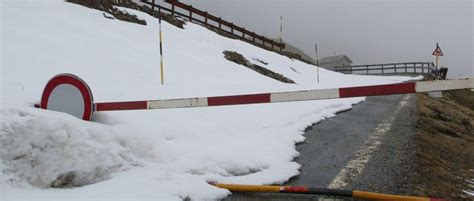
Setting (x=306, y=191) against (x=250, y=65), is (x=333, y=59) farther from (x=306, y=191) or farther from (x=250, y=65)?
(x=306, y=191)

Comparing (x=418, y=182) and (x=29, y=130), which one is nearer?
(x=29, y=130)

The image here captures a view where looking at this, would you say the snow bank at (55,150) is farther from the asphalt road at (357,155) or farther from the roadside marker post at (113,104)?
the asphalt road at (357,155)

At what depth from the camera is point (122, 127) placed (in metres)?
5.07

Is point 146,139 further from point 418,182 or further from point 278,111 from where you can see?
point 278,111

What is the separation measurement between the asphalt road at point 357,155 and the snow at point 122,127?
0.27m

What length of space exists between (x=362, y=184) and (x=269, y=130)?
109 inches

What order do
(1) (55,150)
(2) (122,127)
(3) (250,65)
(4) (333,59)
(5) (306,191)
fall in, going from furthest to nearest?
1. (4) (333,59)
2. (3) (250,65)
3. (2) (122,127)
4. (5) (306,191)
5. (1) (55,150)

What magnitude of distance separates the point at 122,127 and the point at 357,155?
2999mm

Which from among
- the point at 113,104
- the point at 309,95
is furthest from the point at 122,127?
the point at 309,95

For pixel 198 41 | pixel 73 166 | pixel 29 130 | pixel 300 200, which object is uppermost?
pixel 198 41

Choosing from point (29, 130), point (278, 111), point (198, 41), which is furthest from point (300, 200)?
point (198, 41)

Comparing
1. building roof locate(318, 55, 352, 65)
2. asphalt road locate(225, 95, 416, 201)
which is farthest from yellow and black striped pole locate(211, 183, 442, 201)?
building roof locate(318, 55, 352, 65)

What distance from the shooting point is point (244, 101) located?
498 cm

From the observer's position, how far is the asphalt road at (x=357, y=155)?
440 centimetres
